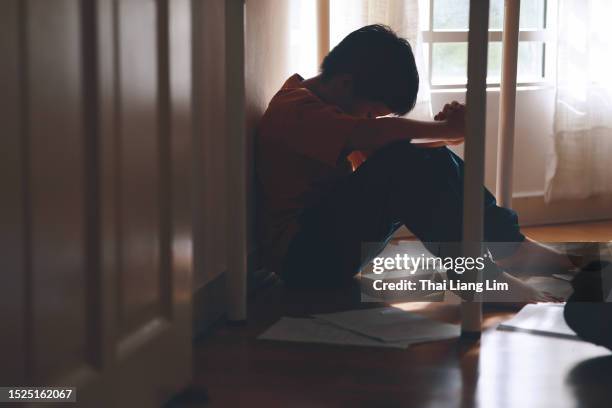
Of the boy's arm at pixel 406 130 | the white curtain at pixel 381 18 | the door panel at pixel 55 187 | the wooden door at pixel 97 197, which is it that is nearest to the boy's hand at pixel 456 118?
the boy's arm at pixel 406 130

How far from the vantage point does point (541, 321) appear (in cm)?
149

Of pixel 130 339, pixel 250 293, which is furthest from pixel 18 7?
pixel 250 293

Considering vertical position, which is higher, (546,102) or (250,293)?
(546,102)

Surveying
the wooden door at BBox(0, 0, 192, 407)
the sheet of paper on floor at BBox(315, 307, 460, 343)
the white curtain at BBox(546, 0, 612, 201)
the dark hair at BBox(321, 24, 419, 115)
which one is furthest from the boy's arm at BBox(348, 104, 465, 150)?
the white curtain at BBox(546, 0, 612, 201)

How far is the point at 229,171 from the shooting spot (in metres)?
1.50

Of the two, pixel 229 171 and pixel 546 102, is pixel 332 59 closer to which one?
pixel 229 171

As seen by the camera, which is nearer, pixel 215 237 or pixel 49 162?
pixel 49 162

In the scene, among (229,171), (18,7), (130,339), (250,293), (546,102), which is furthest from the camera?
(546,102)

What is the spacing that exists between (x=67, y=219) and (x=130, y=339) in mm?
210

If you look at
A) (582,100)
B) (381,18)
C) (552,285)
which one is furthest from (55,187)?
(582,100)

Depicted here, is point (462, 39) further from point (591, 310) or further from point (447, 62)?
point (591, 310)

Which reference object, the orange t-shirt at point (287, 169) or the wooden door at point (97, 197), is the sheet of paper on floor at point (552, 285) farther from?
the wooden door at point (97, 197)

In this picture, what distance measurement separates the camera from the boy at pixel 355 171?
5.22ft

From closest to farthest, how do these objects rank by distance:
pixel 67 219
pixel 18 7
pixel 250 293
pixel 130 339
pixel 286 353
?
pixel 18 7 < pixel 67 219 < pixel 130 339 < pixel 286 353 < pixel 250 293
